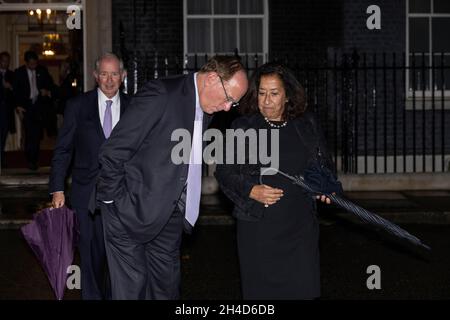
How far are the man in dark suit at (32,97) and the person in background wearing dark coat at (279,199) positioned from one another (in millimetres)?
9145

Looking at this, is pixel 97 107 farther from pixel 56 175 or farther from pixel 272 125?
pixel 272 125

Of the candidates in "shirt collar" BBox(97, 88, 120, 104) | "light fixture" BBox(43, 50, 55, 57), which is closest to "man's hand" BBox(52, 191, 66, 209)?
"shirt collar" BBox(97, 88, 120, 104)

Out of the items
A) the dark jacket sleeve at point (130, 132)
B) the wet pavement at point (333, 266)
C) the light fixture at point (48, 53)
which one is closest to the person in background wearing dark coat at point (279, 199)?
the dark jacket sleeve at point (130, 132)

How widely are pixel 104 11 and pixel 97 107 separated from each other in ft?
26.6

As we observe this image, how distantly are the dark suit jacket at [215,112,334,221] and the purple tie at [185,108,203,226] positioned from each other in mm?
409

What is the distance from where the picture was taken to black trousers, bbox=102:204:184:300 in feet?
15.5

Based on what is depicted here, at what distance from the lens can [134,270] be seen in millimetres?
4734

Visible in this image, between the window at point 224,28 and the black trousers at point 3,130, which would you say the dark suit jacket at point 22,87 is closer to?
the black trousers at point 3,130

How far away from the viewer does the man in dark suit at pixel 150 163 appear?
456 cm

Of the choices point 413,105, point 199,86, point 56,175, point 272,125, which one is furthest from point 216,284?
point 413,105

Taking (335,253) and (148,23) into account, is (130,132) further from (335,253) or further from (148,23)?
(148,23)

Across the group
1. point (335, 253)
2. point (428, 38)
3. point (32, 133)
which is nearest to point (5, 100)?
point (32, 133)
